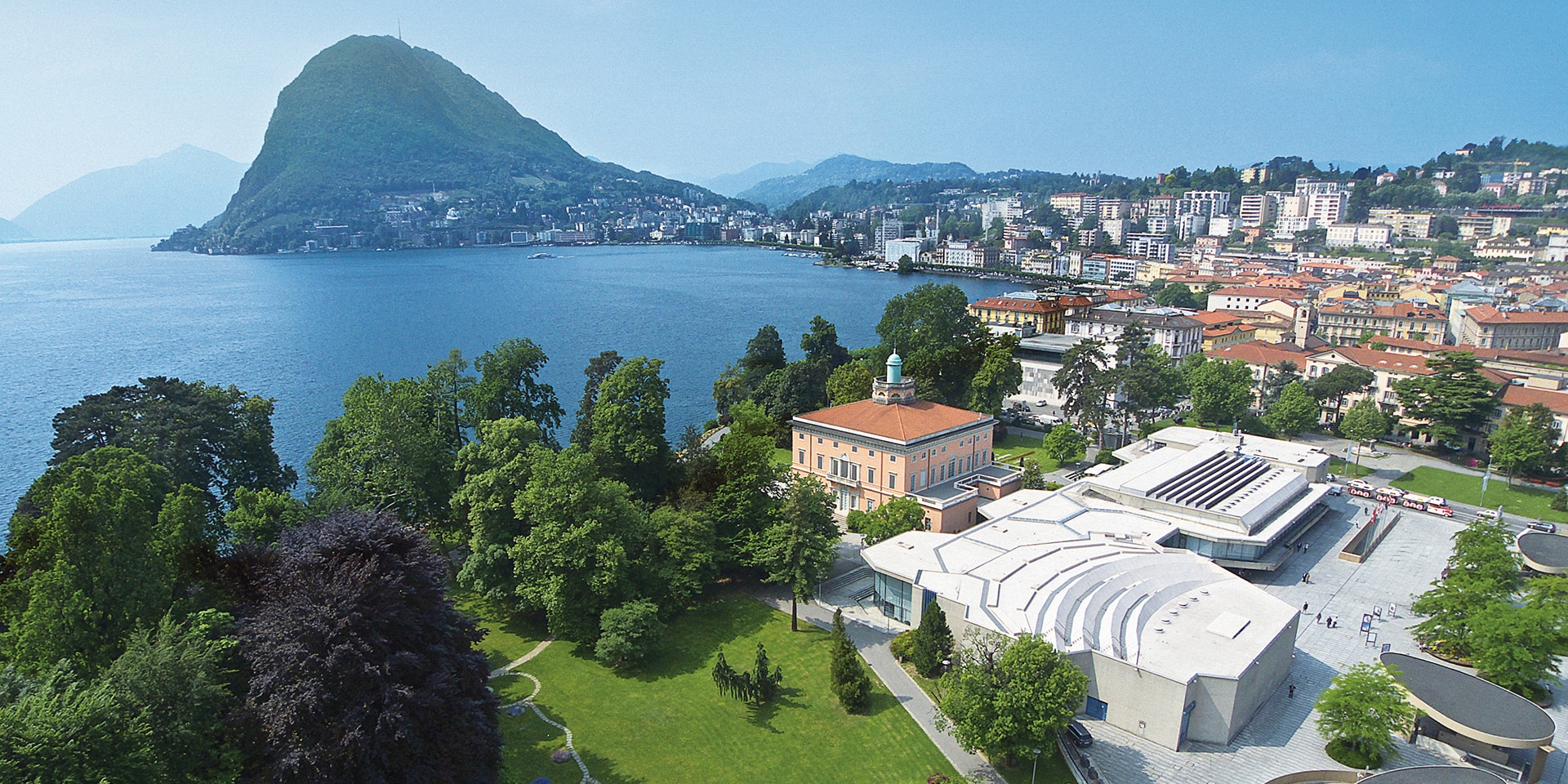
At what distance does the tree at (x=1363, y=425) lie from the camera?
181 ft

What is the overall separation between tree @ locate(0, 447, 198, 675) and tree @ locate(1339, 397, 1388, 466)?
211ft

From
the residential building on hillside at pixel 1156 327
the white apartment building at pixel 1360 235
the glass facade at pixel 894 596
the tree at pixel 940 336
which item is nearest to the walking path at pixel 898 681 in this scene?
the glass facade at pixel 894 596

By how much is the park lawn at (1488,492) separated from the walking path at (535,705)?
51.6 metres

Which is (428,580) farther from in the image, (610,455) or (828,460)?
(828,460)

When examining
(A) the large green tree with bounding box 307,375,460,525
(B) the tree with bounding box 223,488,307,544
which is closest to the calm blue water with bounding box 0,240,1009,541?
(A) the large green tree with bounding box 307,375,460,525

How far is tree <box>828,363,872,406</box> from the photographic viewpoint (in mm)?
55375

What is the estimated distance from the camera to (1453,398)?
5466cm

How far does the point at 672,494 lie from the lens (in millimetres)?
37344

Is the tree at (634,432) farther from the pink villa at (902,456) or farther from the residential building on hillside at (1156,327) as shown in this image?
→ the residential building on hillside at (1156,327)

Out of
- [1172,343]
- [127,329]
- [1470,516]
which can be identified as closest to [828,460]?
[1470,516]

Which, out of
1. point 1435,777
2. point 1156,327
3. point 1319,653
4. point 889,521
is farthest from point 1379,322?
point 1435,777

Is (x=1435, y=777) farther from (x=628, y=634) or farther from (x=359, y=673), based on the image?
(x=359, y=673)

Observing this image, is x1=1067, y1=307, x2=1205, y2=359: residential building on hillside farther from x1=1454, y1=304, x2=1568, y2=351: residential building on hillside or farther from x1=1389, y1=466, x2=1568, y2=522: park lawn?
x1=1389, y1=466, x2=1568, y2=522: park lawn

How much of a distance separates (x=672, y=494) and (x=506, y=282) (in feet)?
424
